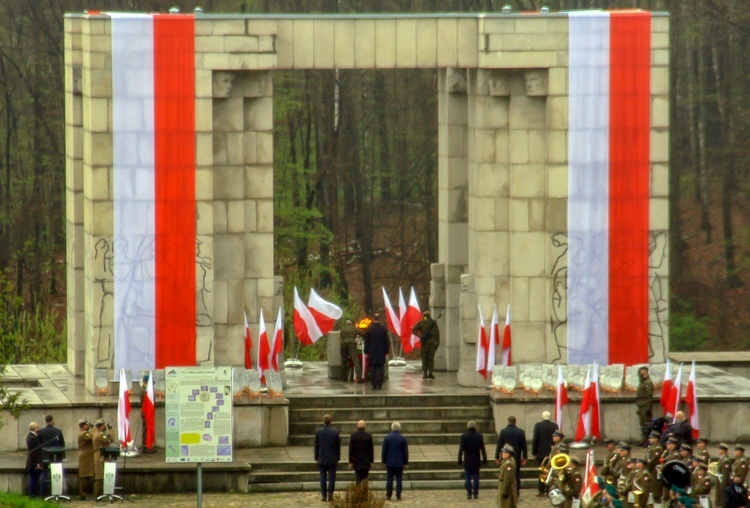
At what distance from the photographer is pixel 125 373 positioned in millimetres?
35938

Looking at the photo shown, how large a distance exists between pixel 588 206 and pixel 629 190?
859 mm

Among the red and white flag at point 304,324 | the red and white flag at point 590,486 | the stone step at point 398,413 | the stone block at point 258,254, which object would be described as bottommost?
the red and white flag at point 590,486

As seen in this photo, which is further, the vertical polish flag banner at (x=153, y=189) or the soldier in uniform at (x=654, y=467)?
the vertical polish flag banner at (x=153, y=189)

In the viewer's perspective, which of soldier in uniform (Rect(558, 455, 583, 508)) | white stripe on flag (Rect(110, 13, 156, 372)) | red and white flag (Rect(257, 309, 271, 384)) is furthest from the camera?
red and white flag (Rect(257, 309, 271, 384))

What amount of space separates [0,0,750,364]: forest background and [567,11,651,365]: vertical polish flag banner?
22.0 meters

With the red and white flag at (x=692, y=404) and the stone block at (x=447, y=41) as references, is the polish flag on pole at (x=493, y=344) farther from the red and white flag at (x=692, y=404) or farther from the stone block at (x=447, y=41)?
the stone block at (x=447, y=41)

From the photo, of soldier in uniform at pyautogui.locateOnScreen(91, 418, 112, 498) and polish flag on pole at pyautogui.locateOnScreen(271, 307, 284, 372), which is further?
polish flag on pole at pyautogui.locateOnScreen(271, 307, 284, 372)

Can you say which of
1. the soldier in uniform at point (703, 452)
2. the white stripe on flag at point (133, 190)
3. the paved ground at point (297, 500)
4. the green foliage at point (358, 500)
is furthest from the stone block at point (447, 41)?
the green foliage at point (358, 500)

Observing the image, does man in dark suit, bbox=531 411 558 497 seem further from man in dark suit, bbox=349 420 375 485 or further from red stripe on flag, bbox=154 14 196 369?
red stripe on flag, bbox=154 14 196 369

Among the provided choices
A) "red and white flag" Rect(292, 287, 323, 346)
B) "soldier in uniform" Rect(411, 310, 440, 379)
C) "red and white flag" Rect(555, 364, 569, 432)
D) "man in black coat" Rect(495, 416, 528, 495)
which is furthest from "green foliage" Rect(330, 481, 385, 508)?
"red and white flag" Rect(292, 287, 323, 346)

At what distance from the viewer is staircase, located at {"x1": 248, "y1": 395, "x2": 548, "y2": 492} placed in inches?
1337

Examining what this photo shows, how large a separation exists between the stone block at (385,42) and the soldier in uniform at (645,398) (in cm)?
770

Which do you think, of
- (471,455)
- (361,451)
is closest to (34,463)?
(361,451)

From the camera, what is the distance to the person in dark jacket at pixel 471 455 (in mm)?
32531
